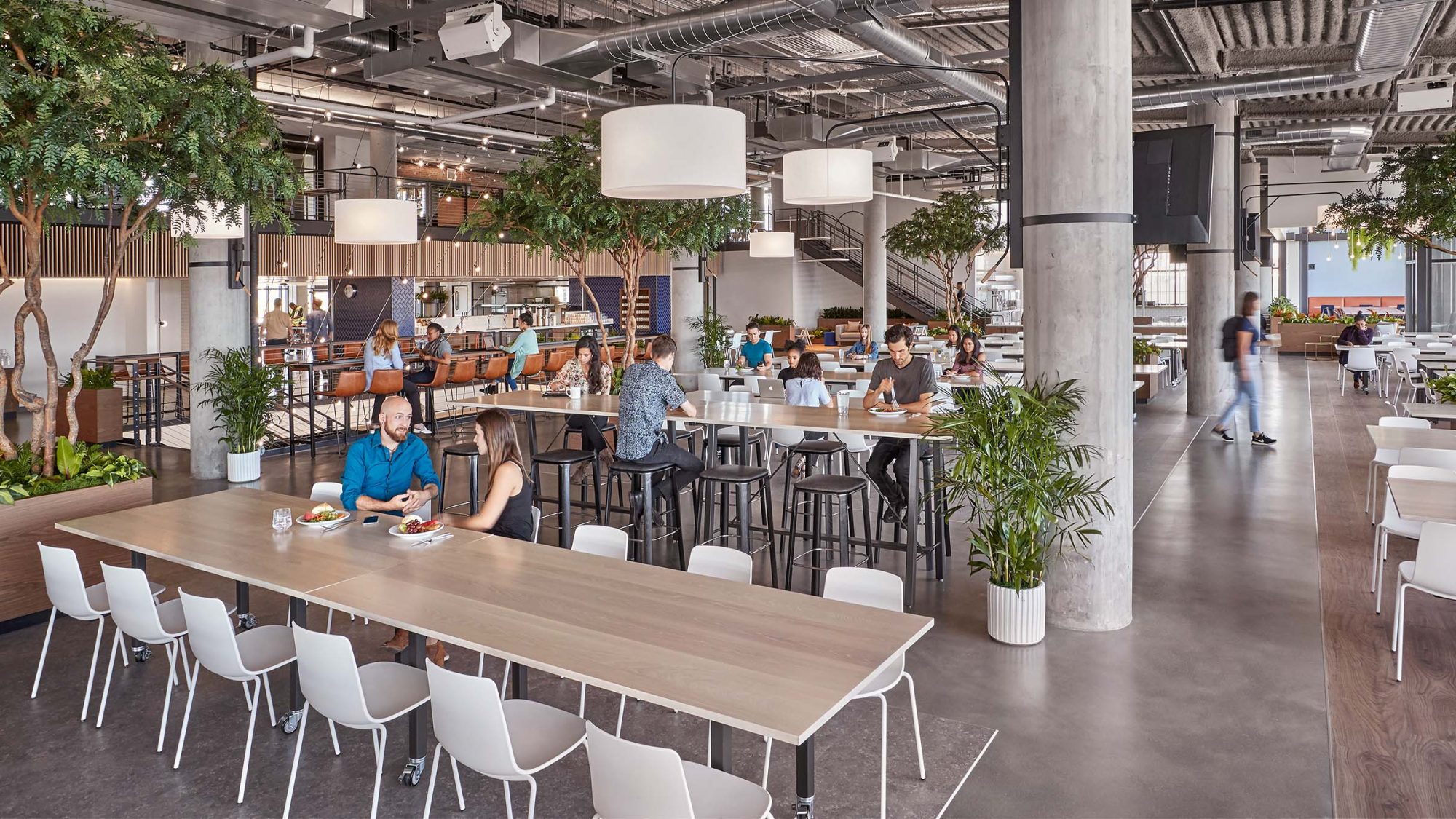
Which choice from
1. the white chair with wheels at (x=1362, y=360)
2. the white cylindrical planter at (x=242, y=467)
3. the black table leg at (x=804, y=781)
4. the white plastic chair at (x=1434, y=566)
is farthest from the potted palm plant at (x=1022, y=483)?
the white chair with wheels at (x=1362, y=360)

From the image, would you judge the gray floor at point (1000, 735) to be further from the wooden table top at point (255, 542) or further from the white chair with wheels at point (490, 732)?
the wooden table top at point (255, 542)

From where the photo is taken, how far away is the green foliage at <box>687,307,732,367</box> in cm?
1448

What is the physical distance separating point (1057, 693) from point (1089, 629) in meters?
0.82

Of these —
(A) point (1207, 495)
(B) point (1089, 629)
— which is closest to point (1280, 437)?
(A) point (1207, 495)

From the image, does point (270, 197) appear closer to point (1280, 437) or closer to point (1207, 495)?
point (1207, 495)

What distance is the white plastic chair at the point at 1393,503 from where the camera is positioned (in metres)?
4.60

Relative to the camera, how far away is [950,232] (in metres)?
15.0

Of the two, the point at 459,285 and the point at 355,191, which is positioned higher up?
the point at 355,191

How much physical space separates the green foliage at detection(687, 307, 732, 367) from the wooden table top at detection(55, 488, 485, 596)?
10209 millimetres

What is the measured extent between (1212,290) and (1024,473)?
30.1 ft

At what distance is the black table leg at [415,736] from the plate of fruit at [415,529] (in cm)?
Result: 50

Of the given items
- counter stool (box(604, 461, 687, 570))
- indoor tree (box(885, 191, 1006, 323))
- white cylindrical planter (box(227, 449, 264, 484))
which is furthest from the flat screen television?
indoor tree (box(885, 191, 1006, 323))

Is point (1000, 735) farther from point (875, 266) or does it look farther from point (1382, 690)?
point (875, 266)

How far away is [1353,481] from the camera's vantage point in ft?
26.3
